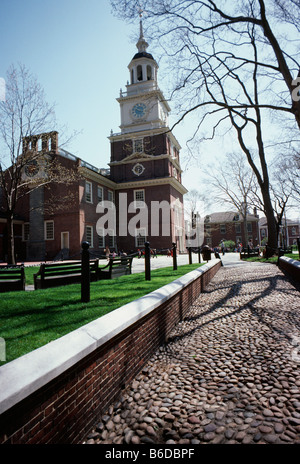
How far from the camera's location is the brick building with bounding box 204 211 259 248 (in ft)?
202

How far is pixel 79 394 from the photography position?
6.73 feet

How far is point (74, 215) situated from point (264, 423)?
25.6 metres

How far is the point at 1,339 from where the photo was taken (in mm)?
2688

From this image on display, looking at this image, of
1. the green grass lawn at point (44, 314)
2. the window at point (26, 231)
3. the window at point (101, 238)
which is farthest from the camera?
the window at point (101, 238)

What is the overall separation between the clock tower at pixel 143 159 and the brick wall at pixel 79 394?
28746 millimetres

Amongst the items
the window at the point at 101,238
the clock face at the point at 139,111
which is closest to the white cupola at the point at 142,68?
the clock face at the point at 139,111

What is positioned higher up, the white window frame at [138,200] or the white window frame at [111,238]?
the white window frame at [138,200]

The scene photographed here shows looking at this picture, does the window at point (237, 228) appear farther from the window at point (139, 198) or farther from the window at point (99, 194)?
the window at point (99, 194)

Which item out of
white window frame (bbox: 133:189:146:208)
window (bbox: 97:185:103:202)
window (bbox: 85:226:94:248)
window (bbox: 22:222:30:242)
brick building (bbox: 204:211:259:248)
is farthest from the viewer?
brick building (bbox: 204:211:259:248)

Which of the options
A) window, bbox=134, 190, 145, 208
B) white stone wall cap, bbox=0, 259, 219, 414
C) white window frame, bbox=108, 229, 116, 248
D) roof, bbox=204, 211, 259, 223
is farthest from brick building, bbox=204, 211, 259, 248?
white stone wall cap, bbox=0, 259, 219, 414

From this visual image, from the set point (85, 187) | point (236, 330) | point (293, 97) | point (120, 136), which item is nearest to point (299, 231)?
point (120, 136)

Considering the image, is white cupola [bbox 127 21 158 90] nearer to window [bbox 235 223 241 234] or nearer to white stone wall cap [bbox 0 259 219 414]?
window [bbox 235 223 241 234]

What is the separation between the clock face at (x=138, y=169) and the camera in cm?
3453

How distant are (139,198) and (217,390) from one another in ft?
105
